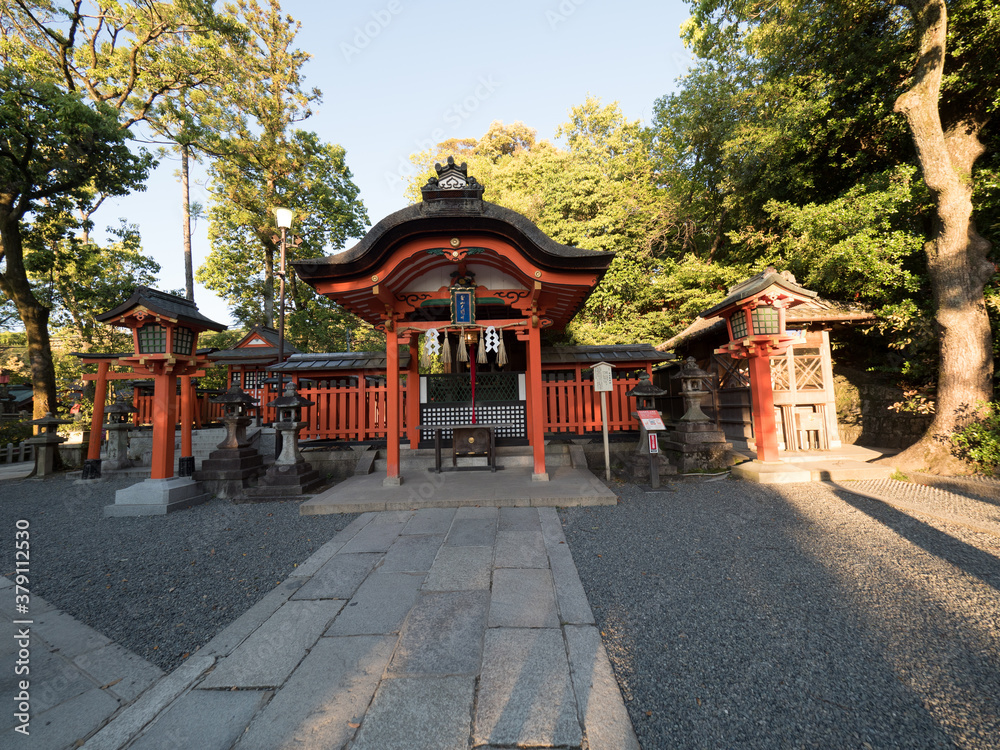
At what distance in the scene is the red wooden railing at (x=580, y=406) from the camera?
8008mm

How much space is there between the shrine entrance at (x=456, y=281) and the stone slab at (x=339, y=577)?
2.62 metres

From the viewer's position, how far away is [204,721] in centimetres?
174

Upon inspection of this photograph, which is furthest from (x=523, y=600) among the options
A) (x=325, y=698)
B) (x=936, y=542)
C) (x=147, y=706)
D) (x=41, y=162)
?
(x=41, y=162)

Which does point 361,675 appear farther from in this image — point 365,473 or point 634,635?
point 365,473

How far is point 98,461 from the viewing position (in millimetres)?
8711

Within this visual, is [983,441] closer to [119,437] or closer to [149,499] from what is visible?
[149,499]

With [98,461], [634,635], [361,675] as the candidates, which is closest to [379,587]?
[361,675]

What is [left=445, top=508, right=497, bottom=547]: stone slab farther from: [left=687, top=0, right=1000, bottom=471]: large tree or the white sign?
[left=687, top=0, right=1000, bottom=471]: large tree

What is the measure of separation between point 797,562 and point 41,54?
20506mm

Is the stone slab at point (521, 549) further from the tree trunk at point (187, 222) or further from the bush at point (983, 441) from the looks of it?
the tree trunk at point (187, 222)

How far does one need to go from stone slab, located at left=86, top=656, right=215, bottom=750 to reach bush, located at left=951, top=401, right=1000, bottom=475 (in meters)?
9.53

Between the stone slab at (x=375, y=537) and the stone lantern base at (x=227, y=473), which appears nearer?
the stone slab at (x=375, y=537)

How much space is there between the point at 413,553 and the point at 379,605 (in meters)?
0.94

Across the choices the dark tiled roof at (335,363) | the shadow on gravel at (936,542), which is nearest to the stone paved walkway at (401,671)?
the shadow on gravel at (936,542)
